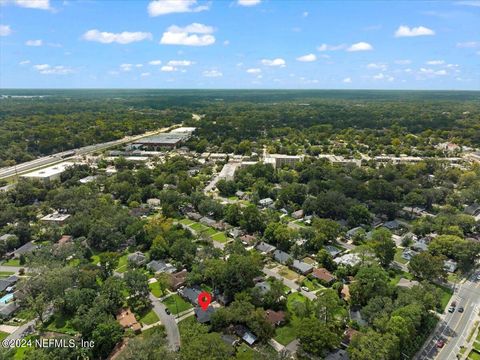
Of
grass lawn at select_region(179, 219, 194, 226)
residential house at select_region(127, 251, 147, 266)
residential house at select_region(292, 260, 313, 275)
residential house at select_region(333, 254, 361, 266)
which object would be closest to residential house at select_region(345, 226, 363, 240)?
residential house at select_region(333, 254, 361, 266)

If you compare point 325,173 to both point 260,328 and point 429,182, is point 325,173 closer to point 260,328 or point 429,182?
point 429,182

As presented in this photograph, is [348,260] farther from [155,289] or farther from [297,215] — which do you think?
[155,289]

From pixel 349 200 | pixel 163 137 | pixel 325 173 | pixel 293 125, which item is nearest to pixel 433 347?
pixel 349 200

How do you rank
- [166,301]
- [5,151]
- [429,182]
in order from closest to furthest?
1. [166,301]
2. [429,182]
3. [5,151]

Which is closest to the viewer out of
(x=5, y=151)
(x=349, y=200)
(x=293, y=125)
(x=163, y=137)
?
(x=349, y=200)

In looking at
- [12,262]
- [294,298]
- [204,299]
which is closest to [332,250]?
[294,298]

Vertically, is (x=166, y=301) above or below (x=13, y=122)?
below

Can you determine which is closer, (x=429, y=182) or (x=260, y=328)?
(x=260, y=328)
